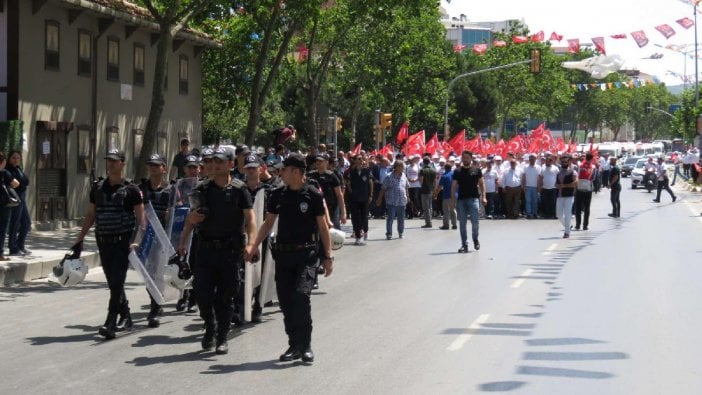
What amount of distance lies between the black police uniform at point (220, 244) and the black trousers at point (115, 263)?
113 cm

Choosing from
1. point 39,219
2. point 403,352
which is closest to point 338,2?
point 39,219

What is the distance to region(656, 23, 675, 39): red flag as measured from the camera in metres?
48.6

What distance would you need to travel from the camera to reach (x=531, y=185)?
32344mm

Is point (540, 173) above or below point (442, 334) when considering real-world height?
above

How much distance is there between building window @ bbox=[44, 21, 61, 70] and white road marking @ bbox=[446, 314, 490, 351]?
16.2 metres

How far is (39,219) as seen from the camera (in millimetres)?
25453

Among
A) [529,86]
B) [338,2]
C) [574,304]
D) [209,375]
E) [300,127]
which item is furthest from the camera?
[529,86]

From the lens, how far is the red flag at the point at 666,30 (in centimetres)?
4857

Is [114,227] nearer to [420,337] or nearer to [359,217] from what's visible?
[420,337]

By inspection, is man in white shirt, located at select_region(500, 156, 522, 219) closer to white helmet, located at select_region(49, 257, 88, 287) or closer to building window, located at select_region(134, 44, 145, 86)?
building window, located at select_region(134, 44, 145, 86)

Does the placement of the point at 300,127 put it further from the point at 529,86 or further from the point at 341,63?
the point at 529,86

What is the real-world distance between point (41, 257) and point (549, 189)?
17189 mm

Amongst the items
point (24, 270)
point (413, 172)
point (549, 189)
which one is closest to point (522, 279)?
point (24, 270)

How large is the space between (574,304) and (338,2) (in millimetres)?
23212
